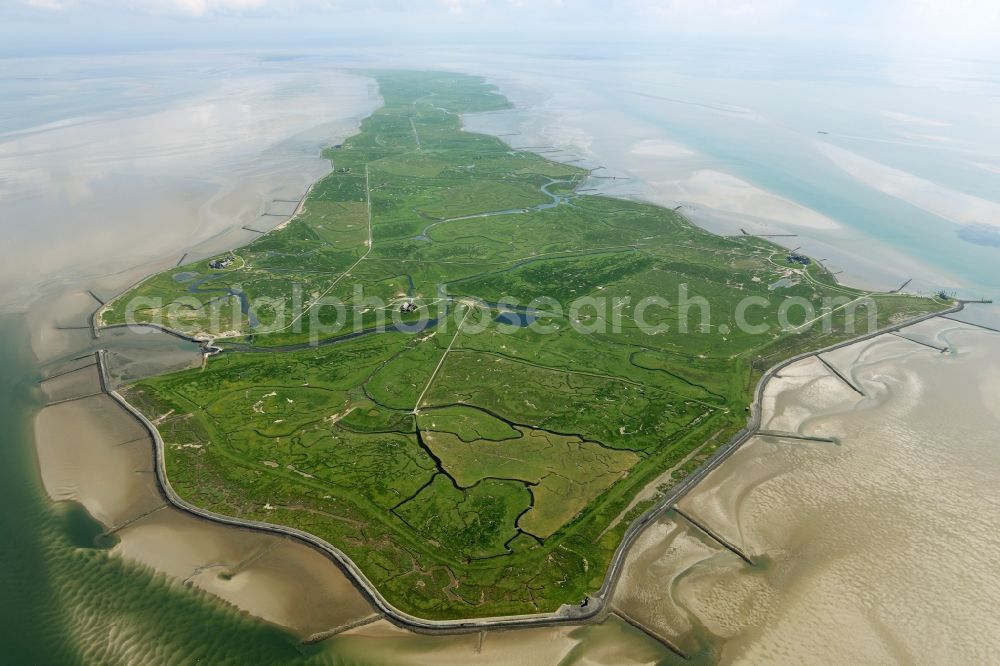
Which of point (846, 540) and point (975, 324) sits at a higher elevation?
point (975, 324)

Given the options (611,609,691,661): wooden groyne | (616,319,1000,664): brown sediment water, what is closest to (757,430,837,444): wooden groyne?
(616,319,1000,664): brown sediment water

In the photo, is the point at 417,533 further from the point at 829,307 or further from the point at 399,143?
the point at 399,143

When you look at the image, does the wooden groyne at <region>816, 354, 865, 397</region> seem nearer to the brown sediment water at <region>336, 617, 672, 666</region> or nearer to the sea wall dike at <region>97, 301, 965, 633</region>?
the sea wall dike at <region>97, 301, 965, 633</region>

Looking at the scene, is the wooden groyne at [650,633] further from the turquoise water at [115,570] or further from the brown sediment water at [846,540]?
the turquoise water at [115,570]

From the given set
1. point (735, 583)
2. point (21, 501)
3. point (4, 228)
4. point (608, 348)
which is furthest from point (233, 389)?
point (4, 228)

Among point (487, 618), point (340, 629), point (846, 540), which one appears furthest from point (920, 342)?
point (340, 629)

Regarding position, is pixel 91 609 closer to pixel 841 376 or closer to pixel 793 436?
pixel 793 436

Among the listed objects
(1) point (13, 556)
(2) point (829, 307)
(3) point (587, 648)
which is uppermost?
(2) point (829, 307)
